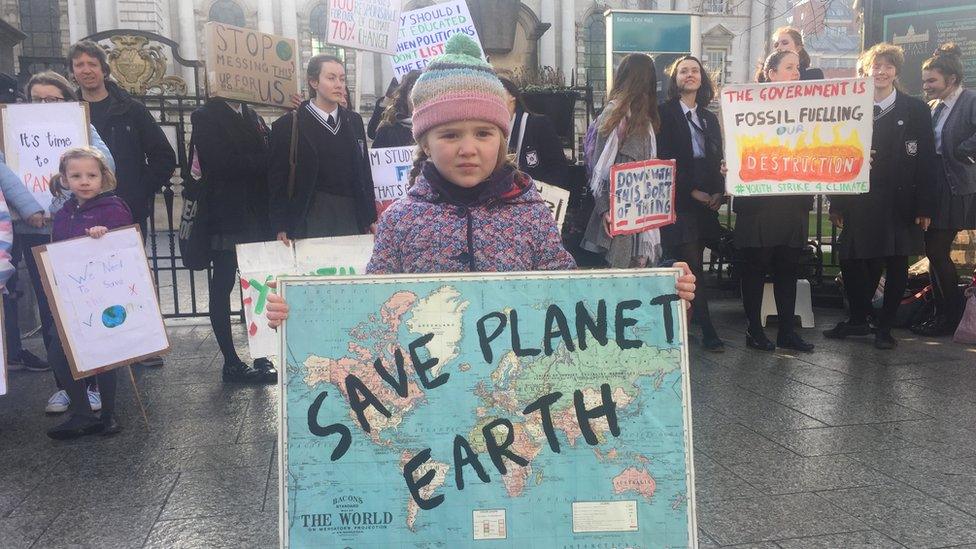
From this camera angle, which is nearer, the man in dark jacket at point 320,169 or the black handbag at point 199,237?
the man in dark jacket at point 320,169

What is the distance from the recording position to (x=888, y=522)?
9.53 ft

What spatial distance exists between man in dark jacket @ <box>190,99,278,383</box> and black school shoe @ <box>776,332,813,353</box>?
12.2 feet

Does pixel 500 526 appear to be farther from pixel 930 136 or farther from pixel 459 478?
pixel 930 136

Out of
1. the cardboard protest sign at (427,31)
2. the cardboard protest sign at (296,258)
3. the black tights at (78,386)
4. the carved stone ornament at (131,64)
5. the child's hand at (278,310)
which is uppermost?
the carved stone ornament at (131,64)

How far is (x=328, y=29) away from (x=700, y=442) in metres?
4.41

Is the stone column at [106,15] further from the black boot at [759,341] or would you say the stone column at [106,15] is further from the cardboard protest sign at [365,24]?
the black boot at [759,341]

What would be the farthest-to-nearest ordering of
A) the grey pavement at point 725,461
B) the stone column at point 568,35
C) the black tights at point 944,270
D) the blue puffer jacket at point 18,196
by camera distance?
1. the stone column at point 568,35
2. the black tights at point 944,270
3. the blue puffer jacket at point 18,196
4. the grey pavement at point 725,461

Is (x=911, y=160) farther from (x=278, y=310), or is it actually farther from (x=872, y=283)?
(x=278, y=310)

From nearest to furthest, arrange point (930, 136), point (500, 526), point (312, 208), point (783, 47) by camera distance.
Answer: point (500, 526), point (312, 208), point (930, 136), point (783, 47)

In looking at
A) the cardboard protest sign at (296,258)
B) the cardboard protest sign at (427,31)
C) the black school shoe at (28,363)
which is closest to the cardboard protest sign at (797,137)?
the cardboard protest sign at (427,31)

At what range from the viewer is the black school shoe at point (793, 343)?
5789 millimetres

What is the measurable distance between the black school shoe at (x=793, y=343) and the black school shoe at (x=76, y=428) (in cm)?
464

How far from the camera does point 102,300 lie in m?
4.09

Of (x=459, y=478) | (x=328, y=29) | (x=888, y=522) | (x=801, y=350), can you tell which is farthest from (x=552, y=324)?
(x=328, y=29)
